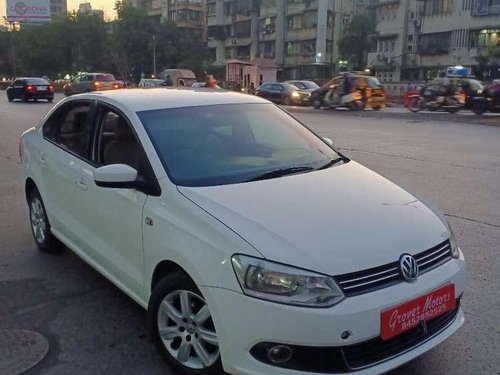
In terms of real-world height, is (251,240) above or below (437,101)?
above

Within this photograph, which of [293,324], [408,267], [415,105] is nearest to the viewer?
[293,324]

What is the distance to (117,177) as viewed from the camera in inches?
127

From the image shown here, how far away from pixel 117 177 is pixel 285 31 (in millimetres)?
63164

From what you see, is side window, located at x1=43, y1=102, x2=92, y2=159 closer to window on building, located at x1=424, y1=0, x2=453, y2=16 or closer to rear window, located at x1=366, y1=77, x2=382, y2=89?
rear window, located at x1=366, y1=77, x2=382, y2=89

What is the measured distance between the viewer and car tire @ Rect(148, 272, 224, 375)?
2.81 metres

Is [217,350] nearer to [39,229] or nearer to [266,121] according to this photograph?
[266,121]

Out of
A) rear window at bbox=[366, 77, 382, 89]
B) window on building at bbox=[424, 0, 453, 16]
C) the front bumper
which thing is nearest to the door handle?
the front bumper

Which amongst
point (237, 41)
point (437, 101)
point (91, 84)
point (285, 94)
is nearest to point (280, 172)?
point (437, 101)

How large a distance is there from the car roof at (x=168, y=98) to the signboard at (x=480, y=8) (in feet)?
157

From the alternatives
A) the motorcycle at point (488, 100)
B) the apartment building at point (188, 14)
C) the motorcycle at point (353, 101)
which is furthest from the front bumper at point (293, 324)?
the apartment building at point (188, 14)

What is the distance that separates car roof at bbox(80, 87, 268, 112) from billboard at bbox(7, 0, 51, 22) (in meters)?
73.7

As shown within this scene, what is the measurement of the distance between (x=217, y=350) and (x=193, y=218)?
675mm

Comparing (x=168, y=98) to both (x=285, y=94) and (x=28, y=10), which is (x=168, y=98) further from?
(x=28, y=10)

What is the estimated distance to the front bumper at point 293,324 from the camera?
2.46 meters
